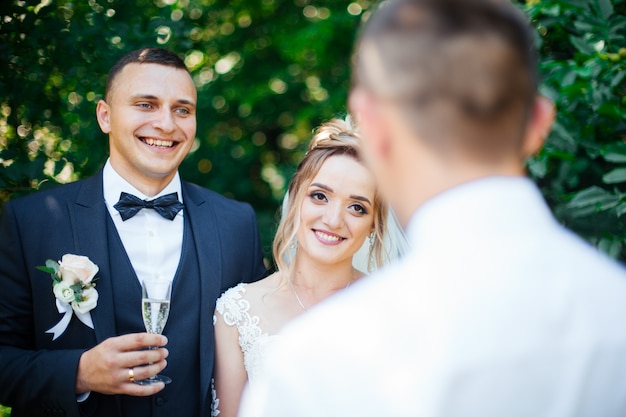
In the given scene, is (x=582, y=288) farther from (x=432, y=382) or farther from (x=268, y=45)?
(x=268, y=45)

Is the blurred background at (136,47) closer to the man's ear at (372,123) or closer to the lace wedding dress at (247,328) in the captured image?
the lace wedding dress at (247,328)

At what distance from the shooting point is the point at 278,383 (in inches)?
44.2

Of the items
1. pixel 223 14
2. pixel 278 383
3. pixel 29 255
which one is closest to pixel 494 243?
pixel 278 383

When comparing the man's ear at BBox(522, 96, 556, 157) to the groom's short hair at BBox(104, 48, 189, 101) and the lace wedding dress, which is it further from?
the groom's short hair at BBox(104, 48, 189, 101)

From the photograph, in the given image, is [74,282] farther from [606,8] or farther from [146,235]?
[606,8]

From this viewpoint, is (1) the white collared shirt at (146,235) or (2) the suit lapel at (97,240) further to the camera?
(1) the white collared shirt at (146,235)

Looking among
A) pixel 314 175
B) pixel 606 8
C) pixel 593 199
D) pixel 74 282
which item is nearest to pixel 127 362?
pixel 74 282

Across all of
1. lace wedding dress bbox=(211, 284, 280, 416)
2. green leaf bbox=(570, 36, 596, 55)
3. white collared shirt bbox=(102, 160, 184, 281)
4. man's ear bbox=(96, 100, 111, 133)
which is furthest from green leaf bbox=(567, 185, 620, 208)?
man's ear bbox=(96, 100, 111, 133)

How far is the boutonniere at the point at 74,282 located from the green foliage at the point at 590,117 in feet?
7.33

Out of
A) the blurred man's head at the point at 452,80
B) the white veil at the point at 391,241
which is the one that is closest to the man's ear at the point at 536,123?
the blurred man's head at the point at 452,80

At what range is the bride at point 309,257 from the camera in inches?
120

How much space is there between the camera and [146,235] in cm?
302

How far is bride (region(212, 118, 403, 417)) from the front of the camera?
10.0 ft

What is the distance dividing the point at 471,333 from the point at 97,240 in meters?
2.21
